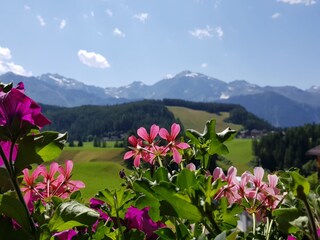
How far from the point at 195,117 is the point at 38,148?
172420 millimetres

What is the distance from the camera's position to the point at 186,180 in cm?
82

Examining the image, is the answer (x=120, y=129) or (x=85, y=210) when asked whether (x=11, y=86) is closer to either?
(x=85, y=210)

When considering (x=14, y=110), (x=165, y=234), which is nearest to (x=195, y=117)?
(x=165, y=234)

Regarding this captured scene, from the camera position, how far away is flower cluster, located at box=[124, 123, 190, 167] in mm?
1231

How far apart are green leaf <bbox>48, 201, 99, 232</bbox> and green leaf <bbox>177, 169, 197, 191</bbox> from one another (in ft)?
0.56

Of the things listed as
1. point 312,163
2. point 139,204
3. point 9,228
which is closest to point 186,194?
point 139,204

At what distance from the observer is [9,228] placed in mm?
775

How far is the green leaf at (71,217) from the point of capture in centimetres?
76

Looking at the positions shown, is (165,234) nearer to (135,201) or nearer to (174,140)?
(135,201)

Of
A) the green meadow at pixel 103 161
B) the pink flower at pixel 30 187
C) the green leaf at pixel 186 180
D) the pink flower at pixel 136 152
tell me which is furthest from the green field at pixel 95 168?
the green leaf at pixel 186 180

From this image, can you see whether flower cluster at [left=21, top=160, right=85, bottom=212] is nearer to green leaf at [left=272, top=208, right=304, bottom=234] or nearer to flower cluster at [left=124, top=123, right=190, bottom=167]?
flower cluster at [left=124, top=123, right=190, bottom=167]

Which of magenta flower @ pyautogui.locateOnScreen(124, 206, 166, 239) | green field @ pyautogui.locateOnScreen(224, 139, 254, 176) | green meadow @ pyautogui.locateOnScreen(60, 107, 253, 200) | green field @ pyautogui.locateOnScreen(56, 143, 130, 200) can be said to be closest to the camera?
magenta flower @ pyautogui.locateOnScreen(124, 206, 166, 239)

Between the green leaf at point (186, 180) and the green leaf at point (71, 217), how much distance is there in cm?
17

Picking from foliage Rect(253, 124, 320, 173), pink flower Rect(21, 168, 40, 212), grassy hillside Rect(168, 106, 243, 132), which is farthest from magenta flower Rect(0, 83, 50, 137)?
grassy hillside Rect(168, 106, 243, 132)
